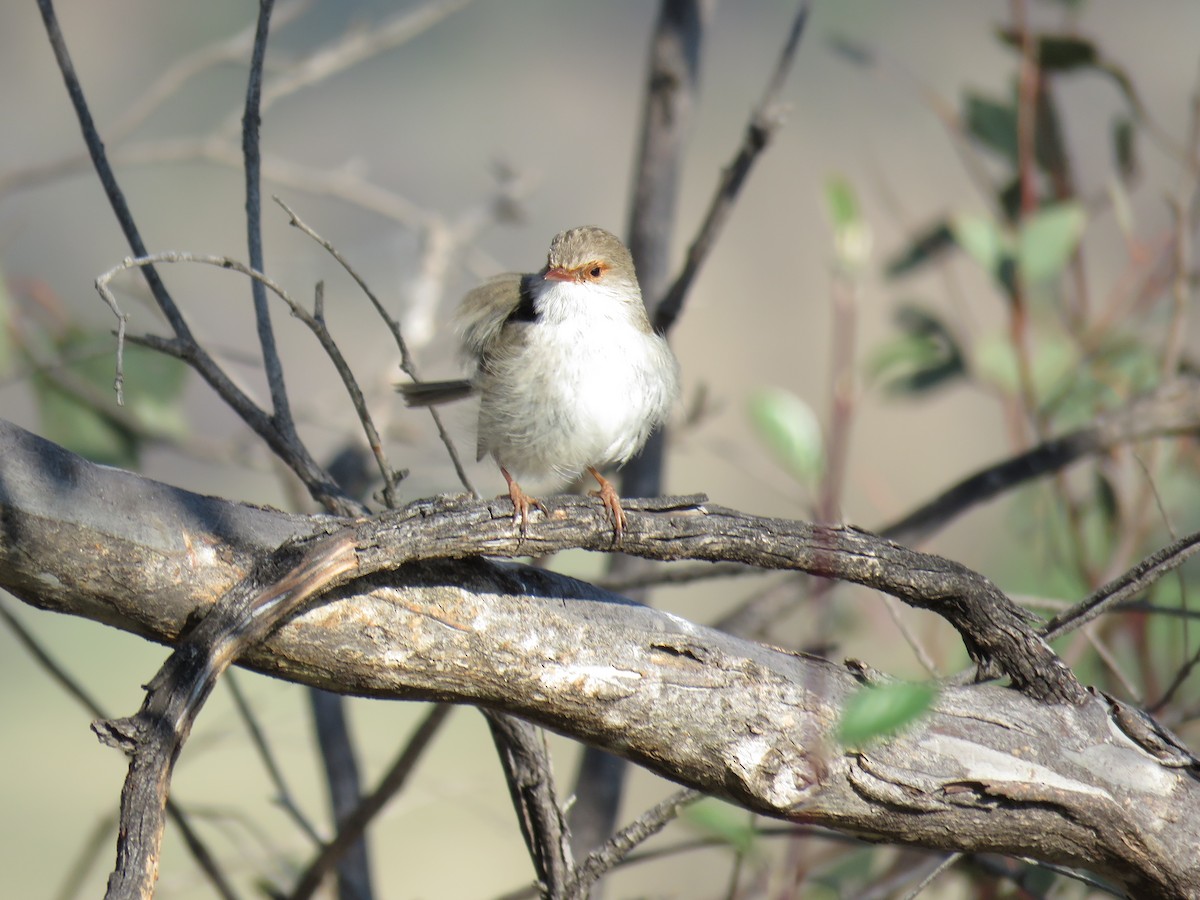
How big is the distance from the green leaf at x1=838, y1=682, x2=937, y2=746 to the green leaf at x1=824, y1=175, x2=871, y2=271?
4.34 feet

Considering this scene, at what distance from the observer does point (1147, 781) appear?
1.78 metres

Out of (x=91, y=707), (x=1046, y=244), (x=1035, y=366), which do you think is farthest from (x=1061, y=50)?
(x=91, y=707)

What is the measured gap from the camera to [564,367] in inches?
101

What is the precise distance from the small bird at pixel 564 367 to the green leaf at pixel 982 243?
122 cm

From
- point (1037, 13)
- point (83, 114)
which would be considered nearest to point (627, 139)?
point (1037, 13)

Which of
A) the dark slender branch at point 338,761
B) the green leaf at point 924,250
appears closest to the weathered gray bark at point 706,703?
the dark slender branch at point 338,761

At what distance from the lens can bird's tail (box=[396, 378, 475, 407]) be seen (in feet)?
8.79

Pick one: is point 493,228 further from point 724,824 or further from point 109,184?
point 724,824

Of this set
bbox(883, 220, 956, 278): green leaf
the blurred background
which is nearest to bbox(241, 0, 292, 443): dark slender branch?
the blurred background

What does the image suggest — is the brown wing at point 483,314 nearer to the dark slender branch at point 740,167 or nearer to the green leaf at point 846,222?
the dark slender branch at point 740,167

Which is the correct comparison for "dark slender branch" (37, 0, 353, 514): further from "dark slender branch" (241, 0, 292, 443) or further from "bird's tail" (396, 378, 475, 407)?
"bird's tail" (396, 378, 475, 407)

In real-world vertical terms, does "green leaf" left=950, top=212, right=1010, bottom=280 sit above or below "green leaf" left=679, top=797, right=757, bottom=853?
above

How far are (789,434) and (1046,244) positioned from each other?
1.55 m

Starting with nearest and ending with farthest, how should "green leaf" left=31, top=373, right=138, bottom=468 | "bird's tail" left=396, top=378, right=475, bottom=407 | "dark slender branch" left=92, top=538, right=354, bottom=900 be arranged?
"dark slender branch" left=92, top=538, right=354, bottom=900
"bird's tail" left=396, top=378, right=475, bottom=407
"green leaf" left=31, top=373, right=138, bottom=468
